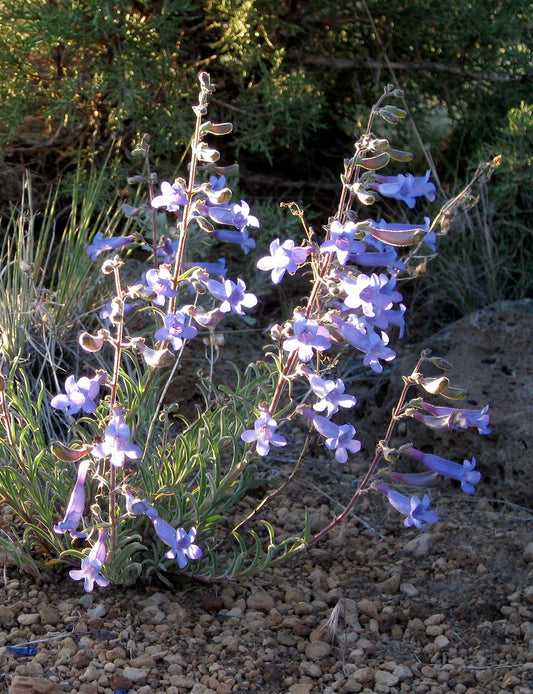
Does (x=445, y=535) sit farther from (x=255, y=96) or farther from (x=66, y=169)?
(x=66, y=169)

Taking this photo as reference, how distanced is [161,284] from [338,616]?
3.80 feet

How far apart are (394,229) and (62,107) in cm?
253

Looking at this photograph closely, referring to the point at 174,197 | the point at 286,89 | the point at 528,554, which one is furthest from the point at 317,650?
the point at 286,89

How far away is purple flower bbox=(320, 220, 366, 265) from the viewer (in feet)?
6.61

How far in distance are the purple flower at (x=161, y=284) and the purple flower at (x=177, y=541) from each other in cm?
59

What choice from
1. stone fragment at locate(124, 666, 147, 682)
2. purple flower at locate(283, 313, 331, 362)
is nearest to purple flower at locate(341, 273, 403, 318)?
purple flower at locate(283, 313, 331, 362)

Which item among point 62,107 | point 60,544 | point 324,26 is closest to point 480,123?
point 324,26

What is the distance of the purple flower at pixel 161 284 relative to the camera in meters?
1.99

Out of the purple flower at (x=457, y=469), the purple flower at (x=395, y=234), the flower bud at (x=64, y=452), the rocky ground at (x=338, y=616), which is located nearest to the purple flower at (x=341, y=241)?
the purple flower at (x=395, y=234)

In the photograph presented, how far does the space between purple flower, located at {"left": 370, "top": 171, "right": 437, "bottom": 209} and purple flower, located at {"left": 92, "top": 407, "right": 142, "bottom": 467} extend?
35.7 inches

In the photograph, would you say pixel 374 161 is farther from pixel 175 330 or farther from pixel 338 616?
pixel 338 616

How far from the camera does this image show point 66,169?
4902mm

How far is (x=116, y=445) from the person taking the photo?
1.92 meters

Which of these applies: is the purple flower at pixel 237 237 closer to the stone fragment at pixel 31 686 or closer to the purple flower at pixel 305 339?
the purple flower at pixel 305 339
